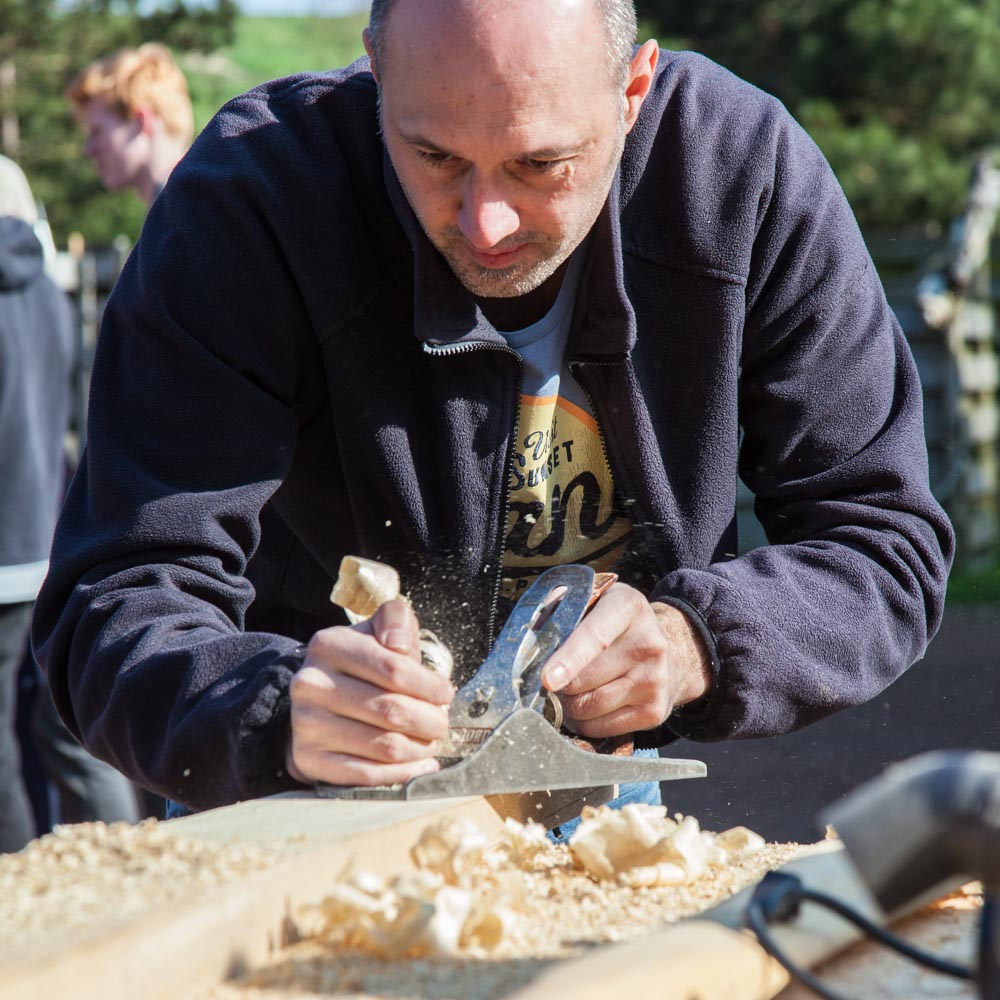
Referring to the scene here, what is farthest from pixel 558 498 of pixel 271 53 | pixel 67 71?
pixel 271 53

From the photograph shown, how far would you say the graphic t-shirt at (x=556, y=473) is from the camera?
7.27 feet

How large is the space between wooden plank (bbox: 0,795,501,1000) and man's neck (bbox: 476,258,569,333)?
945mm

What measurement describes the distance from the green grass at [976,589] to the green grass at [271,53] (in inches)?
560

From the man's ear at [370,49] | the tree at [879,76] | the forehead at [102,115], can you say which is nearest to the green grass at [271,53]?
the tree at [879,76]

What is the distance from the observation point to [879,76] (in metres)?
13.3

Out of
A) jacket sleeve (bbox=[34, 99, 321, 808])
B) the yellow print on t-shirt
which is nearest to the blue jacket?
jacket sleeve (bbox=[34, 99, 321, 808])

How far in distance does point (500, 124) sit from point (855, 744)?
16.2 ft

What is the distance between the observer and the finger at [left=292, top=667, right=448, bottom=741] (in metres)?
1.56

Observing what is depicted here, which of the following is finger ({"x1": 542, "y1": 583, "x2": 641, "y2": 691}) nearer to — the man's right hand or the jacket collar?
the man's right hand

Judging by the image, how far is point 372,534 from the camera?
2.19m

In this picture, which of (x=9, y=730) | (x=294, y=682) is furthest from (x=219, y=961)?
(x=9, y=730)

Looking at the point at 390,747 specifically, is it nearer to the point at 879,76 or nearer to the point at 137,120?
the point at 137,120

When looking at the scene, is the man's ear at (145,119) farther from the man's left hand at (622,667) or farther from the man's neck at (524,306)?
the man's left hand at (622,667)

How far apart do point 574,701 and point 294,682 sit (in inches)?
16.0
